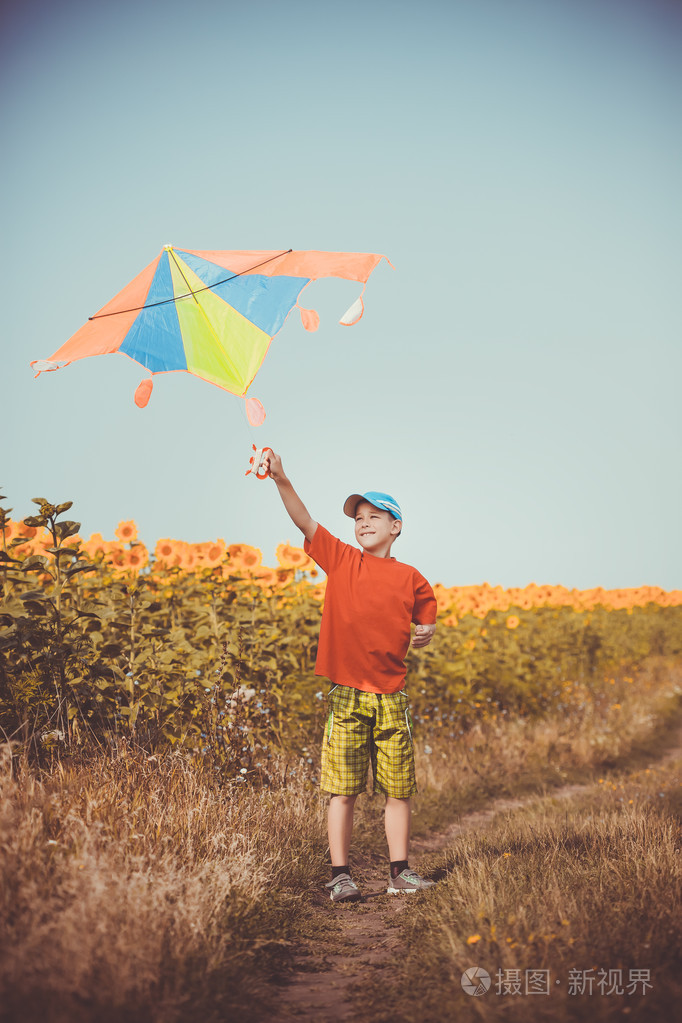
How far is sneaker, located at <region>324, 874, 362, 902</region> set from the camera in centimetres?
372

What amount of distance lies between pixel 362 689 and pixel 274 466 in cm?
123

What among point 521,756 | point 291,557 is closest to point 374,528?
point 291,557

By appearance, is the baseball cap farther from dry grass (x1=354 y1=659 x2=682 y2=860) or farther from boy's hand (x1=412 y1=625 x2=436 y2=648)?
dry grass (x1=354 y1=659 x2=682 y2=860)

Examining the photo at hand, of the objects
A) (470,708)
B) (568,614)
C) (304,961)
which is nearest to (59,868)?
(304,961)

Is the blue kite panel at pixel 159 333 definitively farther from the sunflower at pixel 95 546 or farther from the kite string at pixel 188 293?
the sunflower at pixel 95 546

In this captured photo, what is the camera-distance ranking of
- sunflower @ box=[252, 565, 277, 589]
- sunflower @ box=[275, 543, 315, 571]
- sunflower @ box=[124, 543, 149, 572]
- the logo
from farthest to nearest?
sunflower @ box=[275, 543, 315, 571] < sunflower @ box=[252, 565, 277, 589] < sunflower @ box=[124, 543, 149, 572] < the logo

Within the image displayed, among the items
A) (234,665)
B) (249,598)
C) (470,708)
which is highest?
(249,598)

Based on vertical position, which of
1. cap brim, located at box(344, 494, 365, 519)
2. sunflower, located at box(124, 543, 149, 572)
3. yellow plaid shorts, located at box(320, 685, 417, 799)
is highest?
cap brim, located at box(344, 494, 365, 519)

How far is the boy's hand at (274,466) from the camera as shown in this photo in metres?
3.78

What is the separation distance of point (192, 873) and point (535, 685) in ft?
26.7

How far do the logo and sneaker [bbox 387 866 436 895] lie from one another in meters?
1.25

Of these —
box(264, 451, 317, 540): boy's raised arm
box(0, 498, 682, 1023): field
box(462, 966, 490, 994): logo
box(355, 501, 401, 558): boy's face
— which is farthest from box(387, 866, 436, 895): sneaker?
box(264, 451, 317, 540): boy's raised arm

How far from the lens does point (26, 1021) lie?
1.97 metres

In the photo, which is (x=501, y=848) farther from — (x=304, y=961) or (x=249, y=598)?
(x=249, y=598)
